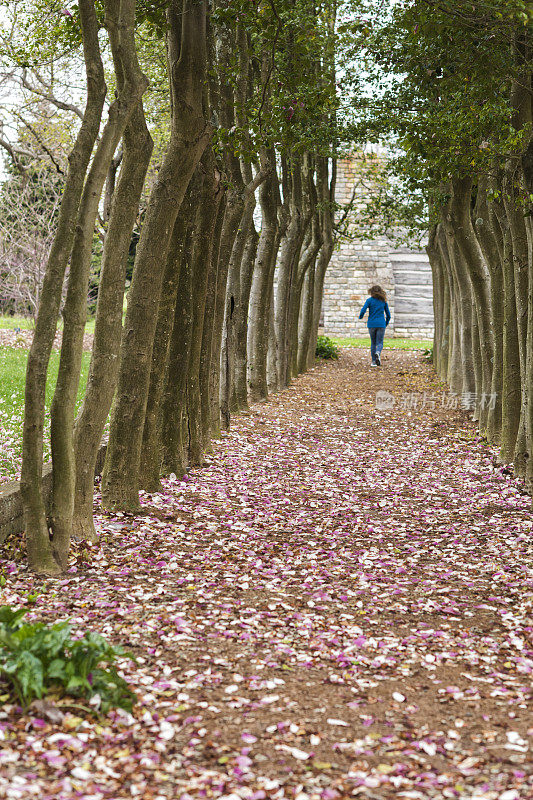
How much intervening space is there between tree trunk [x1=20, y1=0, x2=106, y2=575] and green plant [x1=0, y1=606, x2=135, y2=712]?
1566 mm

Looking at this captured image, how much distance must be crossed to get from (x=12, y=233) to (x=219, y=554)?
67.8 feet

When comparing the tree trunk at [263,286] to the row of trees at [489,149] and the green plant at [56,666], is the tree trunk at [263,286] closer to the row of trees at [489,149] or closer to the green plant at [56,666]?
the row of trees at [489,149]

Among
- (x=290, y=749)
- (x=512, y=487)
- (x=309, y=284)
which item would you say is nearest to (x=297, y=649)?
(x=290, y=749)

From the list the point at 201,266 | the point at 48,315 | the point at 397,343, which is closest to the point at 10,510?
the point at 48,315

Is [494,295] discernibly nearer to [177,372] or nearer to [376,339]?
[177,372]

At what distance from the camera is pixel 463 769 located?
3.15 meters

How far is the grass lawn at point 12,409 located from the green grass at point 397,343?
15006 millimetres

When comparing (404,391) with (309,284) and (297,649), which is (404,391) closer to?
(309,284)

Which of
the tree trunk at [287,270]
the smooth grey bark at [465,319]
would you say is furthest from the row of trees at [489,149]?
the tree trunk at [287,270]

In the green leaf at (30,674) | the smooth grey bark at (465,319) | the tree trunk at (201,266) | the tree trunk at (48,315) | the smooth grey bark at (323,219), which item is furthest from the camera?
the smooth grey bark at (323,219)

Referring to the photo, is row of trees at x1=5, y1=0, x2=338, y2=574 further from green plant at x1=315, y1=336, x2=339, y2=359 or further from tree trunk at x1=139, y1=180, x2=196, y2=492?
green plant at x1=315, y1=336, x2=339, y2=359

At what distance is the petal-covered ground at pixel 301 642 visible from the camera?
3094 mm

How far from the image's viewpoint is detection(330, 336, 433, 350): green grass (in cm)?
3078

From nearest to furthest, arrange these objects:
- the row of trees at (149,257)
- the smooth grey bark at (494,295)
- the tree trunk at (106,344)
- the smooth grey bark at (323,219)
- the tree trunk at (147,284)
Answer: the row of trees at (149,257) < the tree trunk at (106,344) < the tree trunk at (147,284) < the smooth grey bark at (494,295) < the smooth grey bark at (323,219)
